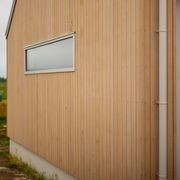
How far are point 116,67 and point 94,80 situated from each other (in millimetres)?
670

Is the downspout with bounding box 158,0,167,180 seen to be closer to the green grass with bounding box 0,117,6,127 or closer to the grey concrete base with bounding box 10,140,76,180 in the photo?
the grey concrete base with bounding box 10,140,76,180

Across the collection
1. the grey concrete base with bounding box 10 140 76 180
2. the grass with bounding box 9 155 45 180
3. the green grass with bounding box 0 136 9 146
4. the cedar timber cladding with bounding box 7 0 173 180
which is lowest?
the grass with bounding box 9 155 45 180

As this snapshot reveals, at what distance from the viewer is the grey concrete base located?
7844 millimetres

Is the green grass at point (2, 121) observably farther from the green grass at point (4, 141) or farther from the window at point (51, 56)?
the window at point (51, 56)

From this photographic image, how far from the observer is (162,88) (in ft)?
17.3

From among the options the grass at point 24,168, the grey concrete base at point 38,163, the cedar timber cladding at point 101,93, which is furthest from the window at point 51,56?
the grass at point 24,168

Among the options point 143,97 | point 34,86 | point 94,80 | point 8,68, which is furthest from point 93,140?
point 8,68

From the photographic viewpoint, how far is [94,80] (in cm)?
643

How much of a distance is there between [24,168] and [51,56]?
282cm

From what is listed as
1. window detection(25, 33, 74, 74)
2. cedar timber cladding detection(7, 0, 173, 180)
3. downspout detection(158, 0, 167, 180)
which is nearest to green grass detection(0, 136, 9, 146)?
window detection(25, 33, 74, 74)

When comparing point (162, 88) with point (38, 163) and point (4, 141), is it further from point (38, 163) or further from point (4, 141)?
point (4, 141)

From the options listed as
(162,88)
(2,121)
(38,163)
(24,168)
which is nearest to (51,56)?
(38,163)

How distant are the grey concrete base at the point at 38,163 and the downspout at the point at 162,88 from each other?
235 centimetres

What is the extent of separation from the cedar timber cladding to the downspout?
0.35ft
